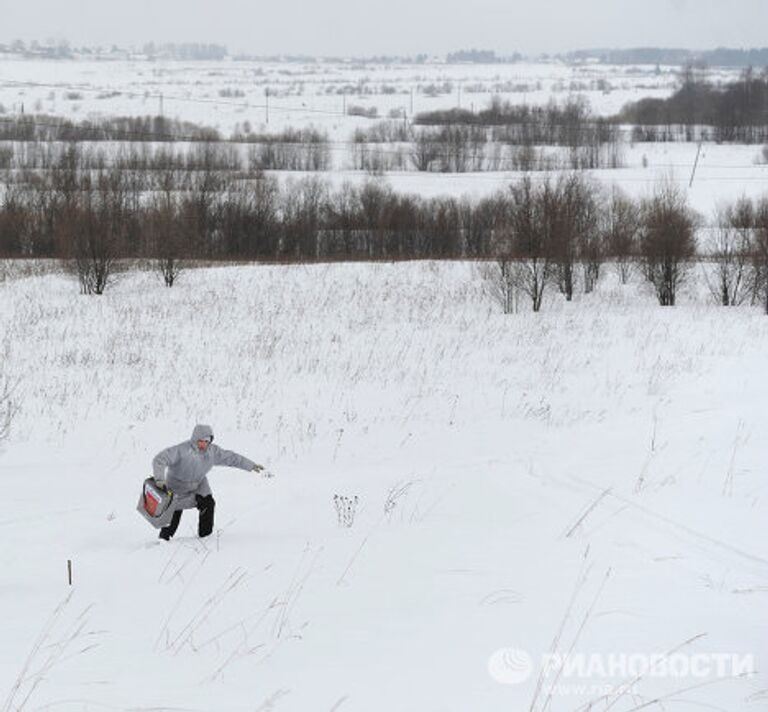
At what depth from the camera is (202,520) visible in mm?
7488

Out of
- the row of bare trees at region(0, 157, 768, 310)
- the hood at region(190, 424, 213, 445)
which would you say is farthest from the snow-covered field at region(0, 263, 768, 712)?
the row of bare trees at region(0, 157, 768, 310)

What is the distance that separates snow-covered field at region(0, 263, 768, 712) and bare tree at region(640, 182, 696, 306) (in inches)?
286

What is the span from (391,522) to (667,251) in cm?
2095

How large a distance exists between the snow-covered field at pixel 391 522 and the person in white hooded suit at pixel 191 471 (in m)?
0.20

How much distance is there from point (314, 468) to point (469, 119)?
86396 mm

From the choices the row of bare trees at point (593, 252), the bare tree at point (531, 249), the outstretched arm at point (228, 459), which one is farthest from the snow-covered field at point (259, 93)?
the outstretched arm at point (228, 459)

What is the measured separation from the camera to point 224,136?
276 ft

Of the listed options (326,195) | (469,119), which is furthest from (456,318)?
(469,119)

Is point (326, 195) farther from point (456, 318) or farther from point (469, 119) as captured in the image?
point (469, 119)

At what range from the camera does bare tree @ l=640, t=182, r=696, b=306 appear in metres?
26.2

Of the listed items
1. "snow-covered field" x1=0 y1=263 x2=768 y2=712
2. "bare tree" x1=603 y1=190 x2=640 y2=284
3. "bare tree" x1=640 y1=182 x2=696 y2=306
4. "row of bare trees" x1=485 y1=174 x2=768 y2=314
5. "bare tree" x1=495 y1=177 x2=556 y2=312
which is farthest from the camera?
"bare tree" x1=603 y1=190 x2=640 y2=284

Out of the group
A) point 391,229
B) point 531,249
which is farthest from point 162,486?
point 391,229

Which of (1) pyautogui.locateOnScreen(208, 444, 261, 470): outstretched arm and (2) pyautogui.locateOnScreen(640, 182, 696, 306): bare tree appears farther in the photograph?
(2) pyautogui.locateOnScreen(640, 182, 696, 306): bare tree

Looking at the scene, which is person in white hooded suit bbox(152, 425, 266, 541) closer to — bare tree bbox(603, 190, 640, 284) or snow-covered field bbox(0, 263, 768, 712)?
snow-covered field bbox(0, 263, 768, 712)
